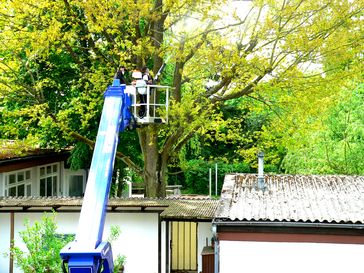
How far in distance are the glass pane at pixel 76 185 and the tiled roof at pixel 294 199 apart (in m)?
14.2

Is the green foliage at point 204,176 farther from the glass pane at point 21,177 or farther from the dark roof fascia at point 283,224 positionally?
the dark roof fascia at point 283,224

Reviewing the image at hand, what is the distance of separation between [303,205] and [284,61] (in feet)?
17.4

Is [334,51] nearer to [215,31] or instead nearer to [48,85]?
[215,31]

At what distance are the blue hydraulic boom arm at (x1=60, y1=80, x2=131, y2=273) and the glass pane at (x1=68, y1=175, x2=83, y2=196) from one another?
17.1 metres

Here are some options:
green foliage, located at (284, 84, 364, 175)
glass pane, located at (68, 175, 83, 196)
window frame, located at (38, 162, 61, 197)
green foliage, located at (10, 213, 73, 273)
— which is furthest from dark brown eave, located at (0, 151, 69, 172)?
green foliage, located at (284, 84, 364, 175)

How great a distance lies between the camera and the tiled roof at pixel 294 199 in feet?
31.4

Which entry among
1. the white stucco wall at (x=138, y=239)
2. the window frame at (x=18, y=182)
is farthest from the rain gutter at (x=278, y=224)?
the window frame at (x=18, y=182)

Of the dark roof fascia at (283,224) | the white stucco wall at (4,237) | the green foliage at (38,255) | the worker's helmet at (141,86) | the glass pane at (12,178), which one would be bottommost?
the white stucco wall at (4,237)

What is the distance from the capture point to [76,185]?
2503 centimetres

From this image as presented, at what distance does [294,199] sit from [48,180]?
591 inches

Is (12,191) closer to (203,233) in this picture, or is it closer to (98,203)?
(203,233)

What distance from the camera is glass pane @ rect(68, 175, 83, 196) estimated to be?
81.8ft

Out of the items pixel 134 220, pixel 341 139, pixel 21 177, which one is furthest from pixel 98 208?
pixel 341 139

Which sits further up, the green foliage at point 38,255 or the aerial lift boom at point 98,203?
the aerial lift boom at point 98,203
